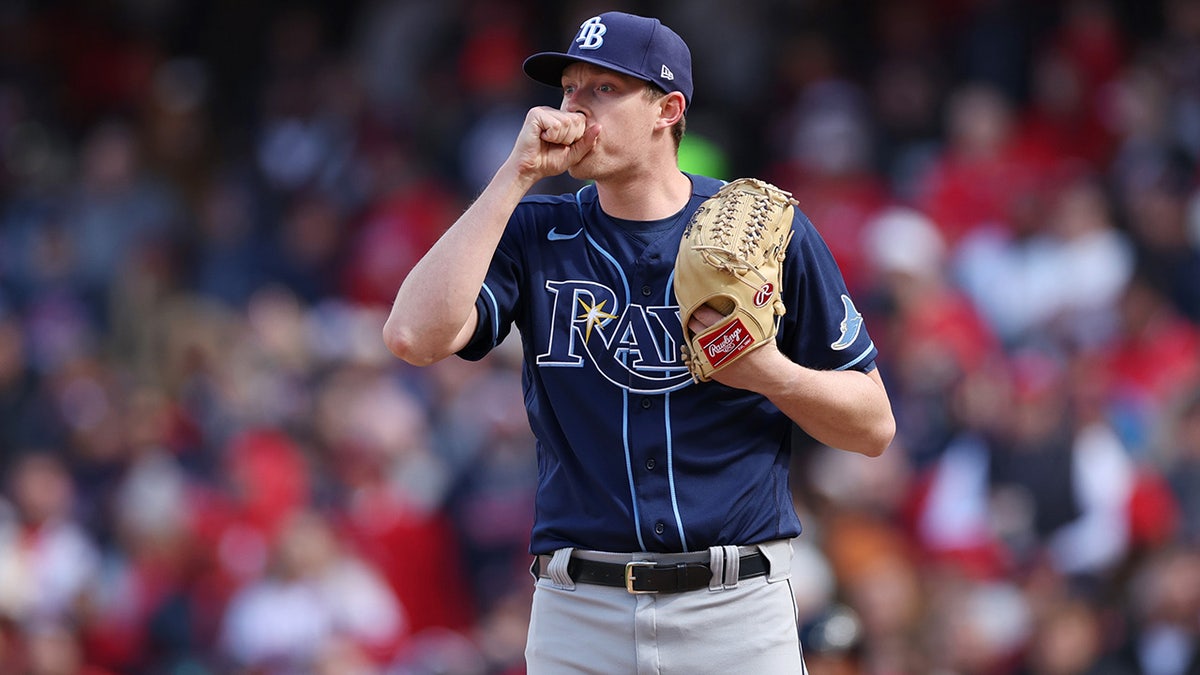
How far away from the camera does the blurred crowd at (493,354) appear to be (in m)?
6.62

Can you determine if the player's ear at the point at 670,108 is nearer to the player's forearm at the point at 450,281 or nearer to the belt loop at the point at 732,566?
the player's forearm at the point at 450,281

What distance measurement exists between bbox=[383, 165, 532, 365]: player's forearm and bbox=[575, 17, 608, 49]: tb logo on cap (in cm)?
32

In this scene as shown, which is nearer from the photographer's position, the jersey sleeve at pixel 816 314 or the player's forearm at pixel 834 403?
the player's forearm at pixel 834 403

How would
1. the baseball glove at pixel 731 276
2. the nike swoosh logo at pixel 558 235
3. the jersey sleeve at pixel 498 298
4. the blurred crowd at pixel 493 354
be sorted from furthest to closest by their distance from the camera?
the blurred crowd at pixel 493 354 < the nike swoosh logo at pixel 558 235 < the jersey sleeve at pixel 498 298 < the baseball glove at pixel 731 276

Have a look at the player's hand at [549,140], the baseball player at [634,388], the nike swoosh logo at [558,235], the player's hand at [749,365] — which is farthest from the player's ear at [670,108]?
the player's hand at [749,365]

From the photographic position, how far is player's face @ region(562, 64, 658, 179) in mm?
3365

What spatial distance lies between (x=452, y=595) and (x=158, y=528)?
5.12ft

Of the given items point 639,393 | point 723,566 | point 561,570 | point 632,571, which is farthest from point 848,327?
point 561,570

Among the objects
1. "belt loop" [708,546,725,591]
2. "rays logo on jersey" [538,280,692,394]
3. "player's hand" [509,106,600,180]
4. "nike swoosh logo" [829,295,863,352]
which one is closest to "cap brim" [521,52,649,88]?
"player's hand" [509,106,600,180]

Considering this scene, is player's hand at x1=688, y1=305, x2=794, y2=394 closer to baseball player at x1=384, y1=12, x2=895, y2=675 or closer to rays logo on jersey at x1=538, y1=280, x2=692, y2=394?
baseball player at x1=384, y1=12, x2=895, y2=675

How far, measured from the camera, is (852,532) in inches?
260

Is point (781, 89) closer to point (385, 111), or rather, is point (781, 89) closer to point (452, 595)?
point (385, 111)

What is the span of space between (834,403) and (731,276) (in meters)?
0.36

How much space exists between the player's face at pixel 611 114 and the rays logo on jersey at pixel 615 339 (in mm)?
254
